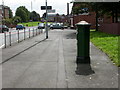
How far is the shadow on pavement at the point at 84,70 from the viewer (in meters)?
6.39

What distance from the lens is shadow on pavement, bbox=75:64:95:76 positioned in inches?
252

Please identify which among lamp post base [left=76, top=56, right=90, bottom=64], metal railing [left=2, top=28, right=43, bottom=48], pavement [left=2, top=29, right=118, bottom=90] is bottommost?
pavement [left=2, top=29, right=118, bottom=90]

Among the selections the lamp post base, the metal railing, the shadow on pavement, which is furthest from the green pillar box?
the metal railing

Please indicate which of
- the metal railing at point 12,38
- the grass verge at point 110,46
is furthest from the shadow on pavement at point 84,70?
the metal railing at point 12,38

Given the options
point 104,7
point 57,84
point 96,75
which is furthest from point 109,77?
point 104,7

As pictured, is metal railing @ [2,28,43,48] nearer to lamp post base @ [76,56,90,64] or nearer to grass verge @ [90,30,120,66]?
grass verge @ [90,30,120,66]

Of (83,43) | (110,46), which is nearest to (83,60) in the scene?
(83,43)

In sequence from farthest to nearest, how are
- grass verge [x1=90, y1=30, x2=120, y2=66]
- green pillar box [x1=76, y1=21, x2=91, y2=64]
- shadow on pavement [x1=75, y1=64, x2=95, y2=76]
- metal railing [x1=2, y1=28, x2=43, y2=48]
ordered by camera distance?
metal railing [x1=2, y1=28, x2=43, y2=48], grass verge [x1=90, y1=30, x2=120, y2=66], green pillar box [x1=76, y1=21, x2=91, y2=64], shadow on pavement [x1=75, y1=64, x2=95, y2=76]

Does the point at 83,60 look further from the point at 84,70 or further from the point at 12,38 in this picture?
the point at 12,38

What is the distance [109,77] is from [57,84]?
1.54m

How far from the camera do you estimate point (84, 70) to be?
680cm

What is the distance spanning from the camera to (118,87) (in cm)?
500

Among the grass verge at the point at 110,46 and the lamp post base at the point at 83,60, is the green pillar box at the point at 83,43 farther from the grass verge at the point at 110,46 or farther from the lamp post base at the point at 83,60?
the grass verge at the point at 110,46

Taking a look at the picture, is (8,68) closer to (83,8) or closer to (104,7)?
(104,7)
